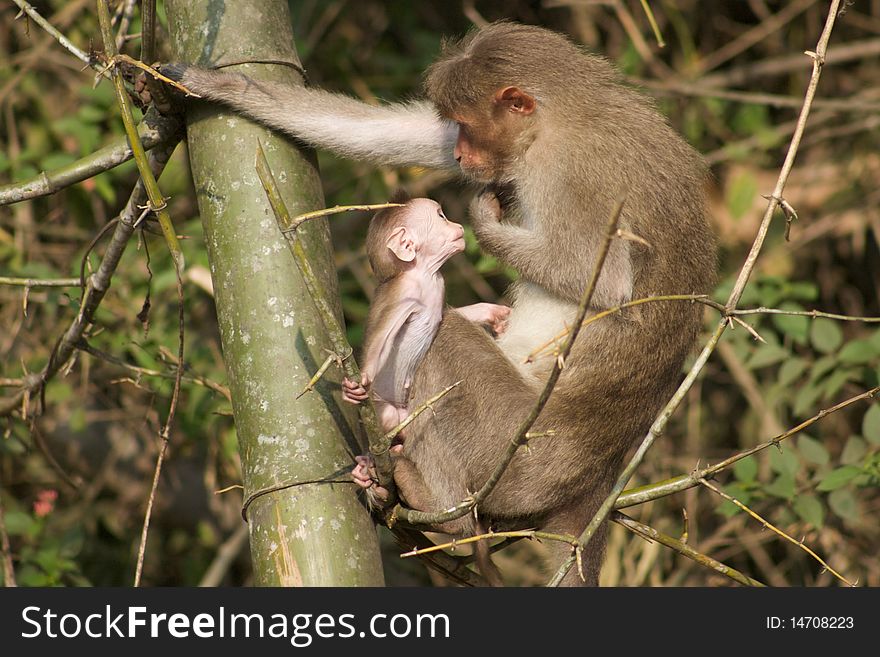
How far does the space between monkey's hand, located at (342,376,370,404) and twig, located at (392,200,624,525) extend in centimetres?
37

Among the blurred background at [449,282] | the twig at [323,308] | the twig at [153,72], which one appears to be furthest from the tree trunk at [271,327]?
the blurred background at [449,282]

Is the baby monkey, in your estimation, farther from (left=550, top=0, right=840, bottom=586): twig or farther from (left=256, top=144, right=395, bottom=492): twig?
(left=550, top=0, right=840, bottom=586): twig

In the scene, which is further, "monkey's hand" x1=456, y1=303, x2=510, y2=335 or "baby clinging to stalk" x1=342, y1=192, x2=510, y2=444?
"monkey's hand" x1=456, y1=303, x2=510, y2=335

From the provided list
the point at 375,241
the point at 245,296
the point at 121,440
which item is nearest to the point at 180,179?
the point at 121,440

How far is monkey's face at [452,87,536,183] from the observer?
400 centimetres

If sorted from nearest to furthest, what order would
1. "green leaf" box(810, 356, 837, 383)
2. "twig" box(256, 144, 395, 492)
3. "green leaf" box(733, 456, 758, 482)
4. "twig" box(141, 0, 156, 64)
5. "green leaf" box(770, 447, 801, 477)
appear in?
"twig" box(256, 144, 395, 492) → "twig" box(141, 0, 156, 64) → "green leaf" box(770, 447, 801, 477) → "green leaf" box(733, 456, 758, 482) → "green leaf" box(810, 356, 837, 383)

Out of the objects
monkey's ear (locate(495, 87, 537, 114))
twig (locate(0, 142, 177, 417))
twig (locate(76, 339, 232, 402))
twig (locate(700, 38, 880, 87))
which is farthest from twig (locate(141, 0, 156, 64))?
twig (locate(700, 38, 880, 87))

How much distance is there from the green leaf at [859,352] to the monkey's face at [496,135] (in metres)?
1.92

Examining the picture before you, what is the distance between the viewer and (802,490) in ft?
15.6

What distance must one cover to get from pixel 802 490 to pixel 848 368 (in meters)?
0.68

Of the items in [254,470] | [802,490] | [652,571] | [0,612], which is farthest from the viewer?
[652,571]

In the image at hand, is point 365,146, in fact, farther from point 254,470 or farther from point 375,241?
point 254,470

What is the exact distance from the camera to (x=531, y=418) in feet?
8.12

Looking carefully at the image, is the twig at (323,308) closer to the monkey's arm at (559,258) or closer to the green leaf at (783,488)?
the monkey's arm at (559,258)
